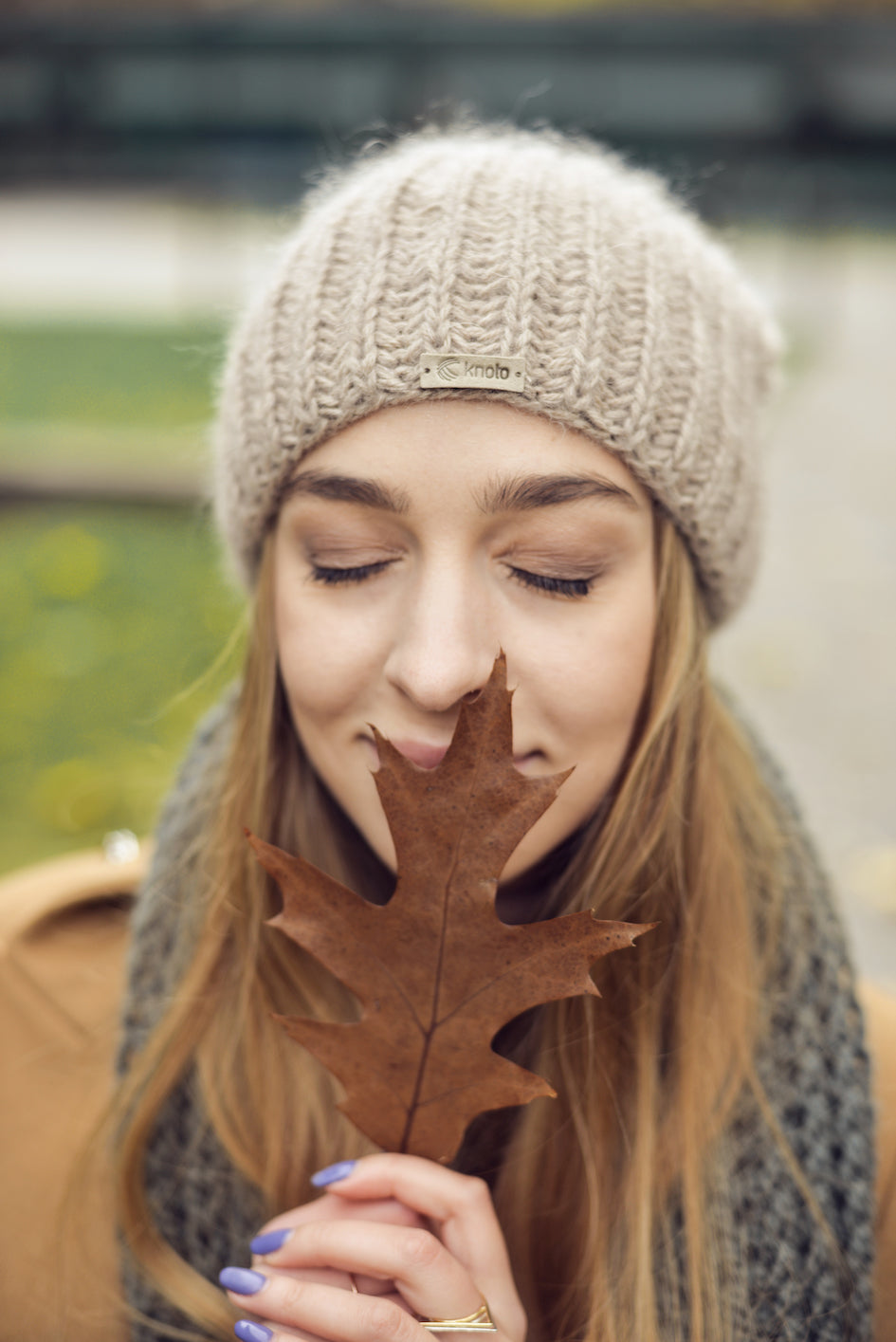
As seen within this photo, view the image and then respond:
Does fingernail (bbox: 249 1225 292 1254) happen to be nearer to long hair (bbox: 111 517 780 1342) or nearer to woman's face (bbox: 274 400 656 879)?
long hair (bbox: 111 517 780 1342)

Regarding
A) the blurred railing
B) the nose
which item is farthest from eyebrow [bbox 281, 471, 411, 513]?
the blurred railing

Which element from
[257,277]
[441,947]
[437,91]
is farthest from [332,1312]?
[437,91]

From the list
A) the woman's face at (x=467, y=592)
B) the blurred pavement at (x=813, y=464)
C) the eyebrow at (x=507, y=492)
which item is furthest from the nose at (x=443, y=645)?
the blurred pavement at (x=813, y=464)

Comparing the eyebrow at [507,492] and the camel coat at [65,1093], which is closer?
the eyebrow at [507,492]

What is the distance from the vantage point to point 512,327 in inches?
60.9

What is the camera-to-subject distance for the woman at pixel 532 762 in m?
1.52

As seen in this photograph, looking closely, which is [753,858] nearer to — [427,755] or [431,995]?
[427,755]

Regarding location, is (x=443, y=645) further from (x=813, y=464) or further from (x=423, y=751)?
(x=813, y=464)

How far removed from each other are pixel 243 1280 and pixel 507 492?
3.18 feet

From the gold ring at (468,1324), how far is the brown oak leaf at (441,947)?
0.17 metres

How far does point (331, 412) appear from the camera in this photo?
158cm

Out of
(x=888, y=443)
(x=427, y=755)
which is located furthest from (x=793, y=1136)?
(x=888, y=443)

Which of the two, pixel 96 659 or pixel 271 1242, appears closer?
pixel 271 1242

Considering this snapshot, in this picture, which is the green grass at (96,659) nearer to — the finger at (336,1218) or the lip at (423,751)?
the lip at (423,751)
